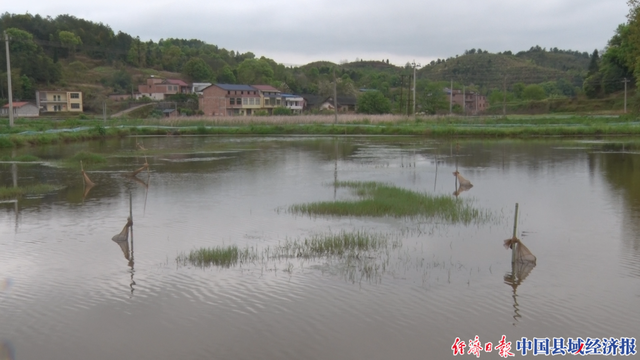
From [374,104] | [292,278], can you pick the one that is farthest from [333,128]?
[292,278]

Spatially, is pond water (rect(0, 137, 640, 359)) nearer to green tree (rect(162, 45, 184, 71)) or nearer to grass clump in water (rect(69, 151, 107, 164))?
grass clump in water (rect(69, 151, 107, 164))

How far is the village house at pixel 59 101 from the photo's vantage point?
196 ft

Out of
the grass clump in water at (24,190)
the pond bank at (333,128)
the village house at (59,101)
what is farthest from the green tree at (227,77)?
the grass clump in water at (24,190)

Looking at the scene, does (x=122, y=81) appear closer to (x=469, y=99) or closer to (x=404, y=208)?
(x=469, y=99)

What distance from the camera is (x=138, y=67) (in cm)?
8794

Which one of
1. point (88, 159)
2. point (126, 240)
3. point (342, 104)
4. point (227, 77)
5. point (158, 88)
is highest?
point (227, 77)

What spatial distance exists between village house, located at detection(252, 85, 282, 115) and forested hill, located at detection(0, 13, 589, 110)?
31.3ft

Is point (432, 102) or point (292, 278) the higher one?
point (432, 102)

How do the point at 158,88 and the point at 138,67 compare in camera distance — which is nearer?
the point at 158,88

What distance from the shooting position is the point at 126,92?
7338cm

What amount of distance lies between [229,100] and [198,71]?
847 inches

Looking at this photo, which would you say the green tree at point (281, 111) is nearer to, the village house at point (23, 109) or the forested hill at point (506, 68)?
the village house at point (23, 109)

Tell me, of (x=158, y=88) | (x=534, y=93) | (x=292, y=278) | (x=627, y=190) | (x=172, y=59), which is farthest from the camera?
(x=172, y=59)

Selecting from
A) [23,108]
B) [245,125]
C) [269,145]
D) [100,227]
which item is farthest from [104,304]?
[23,108]
